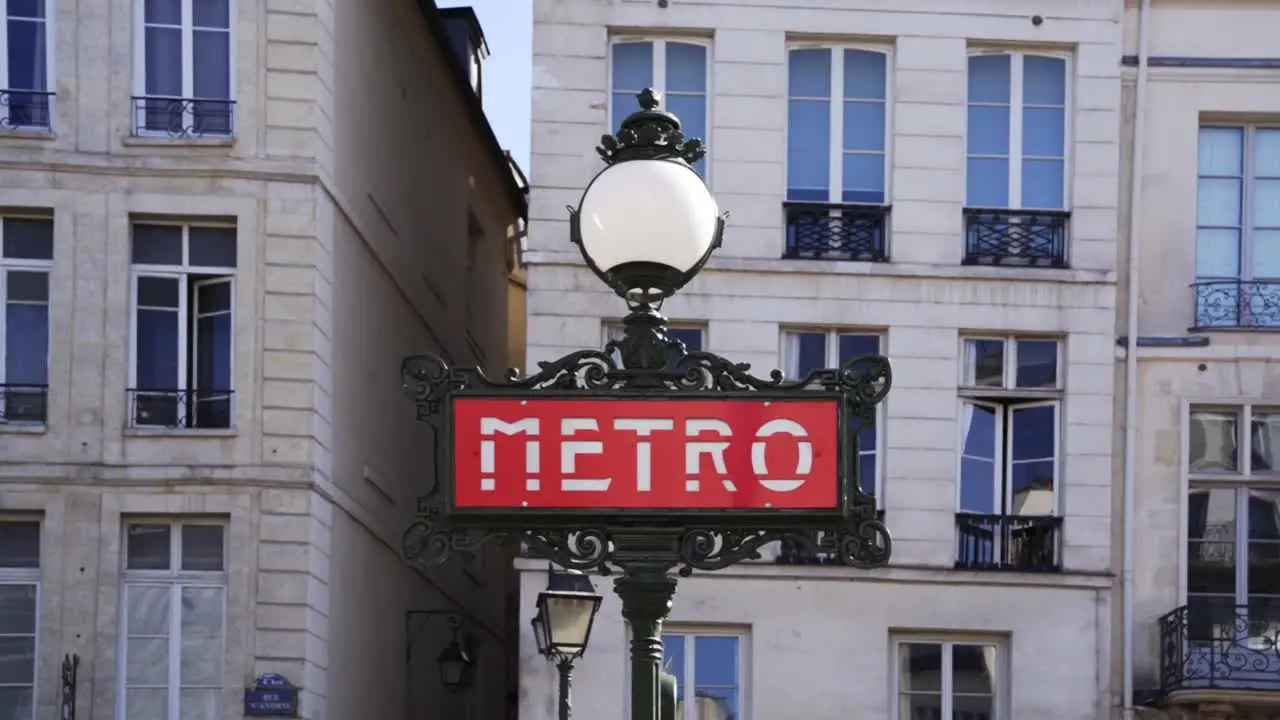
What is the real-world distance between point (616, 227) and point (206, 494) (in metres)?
16.4

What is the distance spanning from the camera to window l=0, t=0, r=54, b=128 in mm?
23719

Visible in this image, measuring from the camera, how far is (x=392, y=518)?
2830cm

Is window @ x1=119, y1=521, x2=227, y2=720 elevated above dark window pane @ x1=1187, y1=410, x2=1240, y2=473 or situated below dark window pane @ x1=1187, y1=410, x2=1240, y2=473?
below

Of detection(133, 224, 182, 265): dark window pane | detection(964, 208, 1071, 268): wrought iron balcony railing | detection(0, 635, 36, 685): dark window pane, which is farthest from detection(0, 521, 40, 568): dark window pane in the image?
detection(964, 208, 1071, 268): wrought iron balcony railing

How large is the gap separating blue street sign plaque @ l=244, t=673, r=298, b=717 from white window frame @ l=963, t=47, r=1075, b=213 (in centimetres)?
859

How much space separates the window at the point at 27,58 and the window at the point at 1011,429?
9.50 meters

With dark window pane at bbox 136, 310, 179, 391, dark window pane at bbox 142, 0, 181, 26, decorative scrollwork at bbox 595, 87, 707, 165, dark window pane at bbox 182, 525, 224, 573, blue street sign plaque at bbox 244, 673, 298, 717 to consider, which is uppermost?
dark window pane at bbox 142, 0, 181, 26

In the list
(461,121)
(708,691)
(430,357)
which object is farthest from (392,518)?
(430,357)

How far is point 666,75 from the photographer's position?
2595cm

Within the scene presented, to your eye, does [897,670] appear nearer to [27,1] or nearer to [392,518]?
[392,518]

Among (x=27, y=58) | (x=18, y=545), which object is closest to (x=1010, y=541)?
(x=18, y=545)

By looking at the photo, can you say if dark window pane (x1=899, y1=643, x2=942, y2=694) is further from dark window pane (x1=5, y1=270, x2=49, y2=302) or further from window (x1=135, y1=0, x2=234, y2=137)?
dark window pane (x1=5, y1=270, x2=49, y2=302)

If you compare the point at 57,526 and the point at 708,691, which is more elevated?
the point at 57,526

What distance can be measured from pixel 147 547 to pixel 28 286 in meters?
2.68
